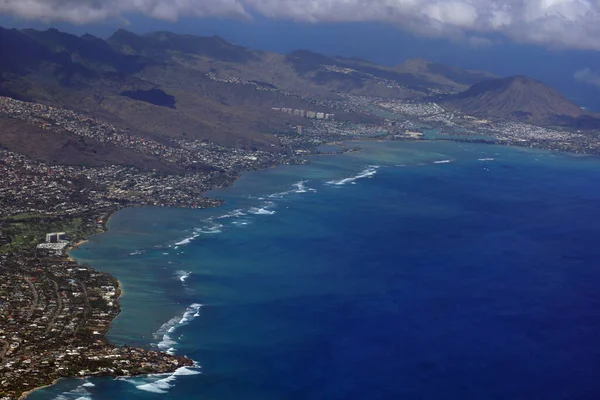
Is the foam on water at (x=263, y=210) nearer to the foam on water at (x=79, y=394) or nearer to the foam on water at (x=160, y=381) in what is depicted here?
the foam on water at (x=160, y=381)

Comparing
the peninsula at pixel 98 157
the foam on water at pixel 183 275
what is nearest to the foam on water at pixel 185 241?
the foam on water at pixel 183 275

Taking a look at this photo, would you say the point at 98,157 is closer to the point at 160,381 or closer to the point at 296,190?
the point at 296,190

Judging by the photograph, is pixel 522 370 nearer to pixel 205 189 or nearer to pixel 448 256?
pixel 448 256

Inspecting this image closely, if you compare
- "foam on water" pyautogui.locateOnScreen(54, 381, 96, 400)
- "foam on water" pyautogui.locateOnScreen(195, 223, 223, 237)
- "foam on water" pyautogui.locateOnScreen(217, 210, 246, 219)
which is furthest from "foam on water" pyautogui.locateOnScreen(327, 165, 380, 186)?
"foam on water" pyautogui.locateOnScreen(54, 381, 96, 400)

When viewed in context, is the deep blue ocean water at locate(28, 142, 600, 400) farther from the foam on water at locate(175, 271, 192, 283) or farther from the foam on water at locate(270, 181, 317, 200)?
the foam on water at locate(270, 181, 317, 200)

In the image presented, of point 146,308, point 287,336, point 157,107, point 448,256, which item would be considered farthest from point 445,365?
point 157,107

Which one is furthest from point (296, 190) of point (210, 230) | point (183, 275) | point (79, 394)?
point (79, 394)
